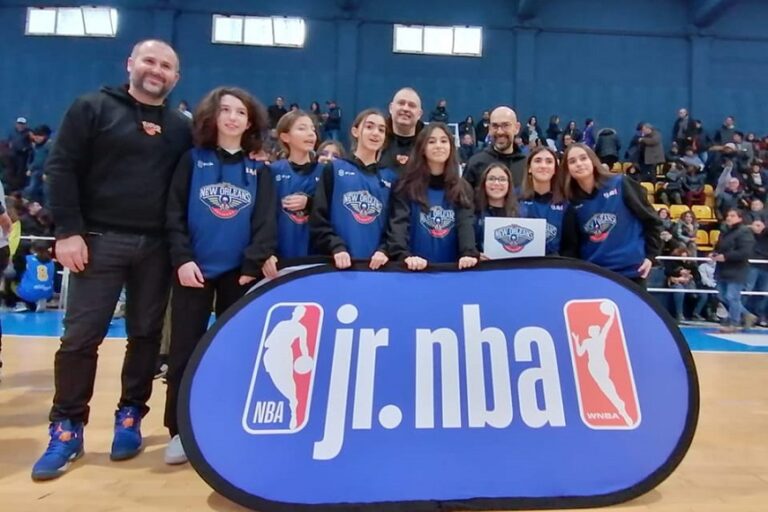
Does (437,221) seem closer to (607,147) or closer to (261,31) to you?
(607,147)

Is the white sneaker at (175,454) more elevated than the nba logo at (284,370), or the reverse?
the nba logo at (284,370)

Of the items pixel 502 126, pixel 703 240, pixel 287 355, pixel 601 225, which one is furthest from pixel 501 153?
pixel 703 240

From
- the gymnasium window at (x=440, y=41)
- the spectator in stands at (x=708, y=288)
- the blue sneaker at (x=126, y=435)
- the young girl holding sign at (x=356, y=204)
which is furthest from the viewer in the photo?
the gymnasium window at (x=440, y=41)

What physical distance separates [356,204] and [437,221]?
348 mm

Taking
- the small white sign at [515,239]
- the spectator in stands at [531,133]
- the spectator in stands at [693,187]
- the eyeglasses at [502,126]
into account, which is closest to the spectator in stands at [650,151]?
the spectator in stands at [693,187]

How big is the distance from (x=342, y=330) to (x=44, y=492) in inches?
43.8

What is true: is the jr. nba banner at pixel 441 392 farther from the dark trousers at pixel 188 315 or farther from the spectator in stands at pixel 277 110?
the spectator in stands at pixel 277 110

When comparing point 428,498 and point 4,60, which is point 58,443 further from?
point 4,60

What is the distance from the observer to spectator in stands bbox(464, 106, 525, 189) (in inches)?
118

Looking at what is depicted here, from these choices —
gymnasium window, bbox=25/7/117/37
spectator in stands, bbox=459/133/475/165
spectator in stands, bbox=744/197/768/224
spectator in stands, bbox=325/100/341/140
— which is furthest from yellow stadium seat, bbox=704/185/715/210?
gymnasium window, bbox=25/7/117/37

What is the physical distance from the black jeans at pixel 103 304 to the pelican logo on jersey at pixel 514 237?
4.47 ft

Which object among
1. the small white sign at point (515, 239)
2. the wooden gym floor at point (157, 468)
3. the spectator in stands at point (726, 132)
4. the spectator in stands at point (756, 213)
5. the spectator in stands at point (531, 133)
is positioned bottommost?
the wooden gym floor at point (157, 468)

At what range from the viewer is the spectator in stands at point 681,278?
304 inches

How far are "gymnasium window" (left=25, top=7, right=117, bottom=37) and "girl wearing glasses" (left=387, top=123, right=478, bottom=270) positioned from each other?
13.3 m
